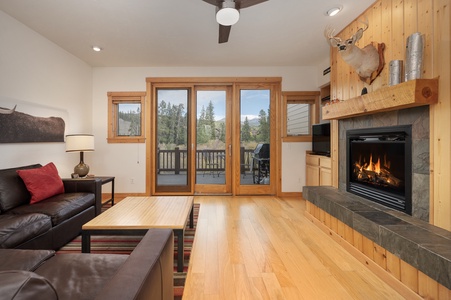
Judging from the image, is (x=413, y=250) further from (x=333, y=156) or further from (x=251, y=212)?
(x=251, y=212)

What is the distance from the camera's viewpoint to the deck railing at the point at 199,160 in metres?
4.87

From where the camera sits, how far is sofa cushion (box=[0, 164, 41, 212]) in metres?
2.31

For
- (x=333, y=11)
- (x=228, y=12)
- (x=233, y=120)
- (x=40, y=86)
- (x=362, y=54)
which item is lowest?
(x=233, y=120)

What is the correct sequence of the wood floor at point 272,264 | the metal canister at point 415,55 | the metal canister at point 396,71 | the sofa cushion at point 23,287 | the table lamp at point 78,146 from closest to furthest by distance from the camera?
the sofa cushion at point 23,287, the wood floor at point 272,264, the metal canister at point 415,55, the metal canister at point 396,71, the table lamp at point 78,146

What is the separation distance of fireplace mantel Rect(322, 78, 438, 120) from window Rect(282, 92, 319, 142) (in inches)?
78.3

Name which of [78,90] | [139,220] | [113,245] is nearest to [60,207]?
[113,245]

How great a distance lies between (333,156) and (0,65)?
4539 mm

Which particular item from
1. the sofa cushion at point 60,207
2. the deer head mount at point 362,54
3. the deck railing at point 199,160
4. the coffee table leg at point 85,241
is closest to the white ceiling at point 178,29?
the deer head mount at point 362,54

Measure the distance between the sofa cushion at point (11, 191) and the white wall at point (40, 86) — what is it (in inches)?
17.1

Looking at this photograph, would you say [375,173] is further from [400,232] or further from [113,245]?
[113,245]

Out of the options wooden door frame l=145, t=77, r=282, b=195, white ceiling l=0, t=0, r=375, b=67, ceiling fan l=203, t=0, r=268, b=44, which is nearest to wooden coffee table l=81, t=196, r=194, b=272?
ceiling fan l=203, t=0, r=268, b=44

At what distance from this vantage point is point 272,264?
2.12 m

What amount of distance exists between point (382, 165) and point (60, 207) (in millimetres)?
3585

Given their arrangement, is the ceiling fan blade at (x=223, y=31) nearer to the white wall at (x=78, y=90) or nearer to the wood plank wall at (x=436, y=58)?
the wood plank wall at (x=436, y=58)
